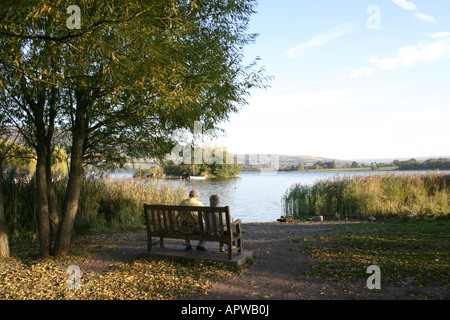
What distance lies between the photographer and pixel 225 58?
6816 millimetres

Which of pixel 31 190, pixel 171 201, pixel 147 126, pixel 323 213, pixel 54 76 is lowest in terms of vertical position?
pixel 323 213

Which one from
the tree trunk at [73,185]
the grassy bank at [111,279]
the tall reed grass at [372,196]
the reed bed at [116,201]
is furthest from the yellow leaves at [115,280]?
the tall reed grass at [372,196]

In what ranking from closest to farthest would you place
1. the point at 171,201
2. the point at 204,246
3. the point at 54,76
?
the point at 54,76, the point at 204,246, the point at 171,201

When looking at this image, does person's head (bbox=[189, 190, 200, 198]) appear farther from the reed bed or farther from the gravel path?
the reed bed

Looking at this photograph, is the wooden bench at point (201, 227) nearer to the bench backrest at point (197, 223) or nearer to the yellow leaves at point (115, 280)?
the bench backrest at point (197, 223)

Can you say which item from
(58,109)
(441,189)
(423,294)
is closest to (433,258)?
(423,294)

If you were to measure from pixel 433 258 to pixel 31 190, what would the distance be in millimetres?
9564

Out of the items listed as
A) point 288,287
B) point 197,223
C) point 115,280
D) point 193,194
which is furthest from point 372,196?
point 115,280

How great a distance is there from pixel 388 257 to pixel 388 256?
7 centimetres

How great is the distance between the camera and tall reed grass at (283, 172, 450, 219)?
13.2 metres

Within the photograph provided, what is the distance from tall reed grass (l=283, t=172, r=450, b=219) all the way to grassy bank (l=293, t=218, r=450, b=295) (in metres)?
5.81
